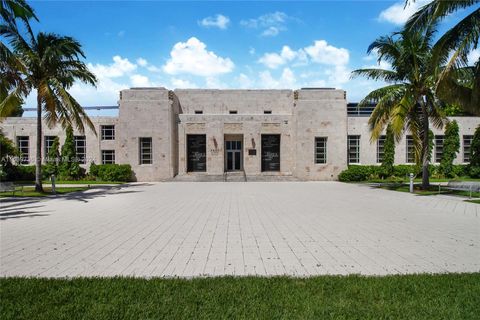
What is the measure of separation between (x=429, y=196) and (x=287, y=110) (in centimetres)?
2072

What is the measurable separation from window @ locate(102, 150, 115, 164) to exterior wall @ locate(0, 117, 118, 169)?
14.5 inches

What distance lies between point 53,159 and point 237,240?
2929 cm

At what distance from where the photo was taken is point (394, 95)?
706 inches

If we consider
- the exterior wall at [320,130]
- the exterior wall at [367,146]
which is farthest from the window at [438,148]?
the exterior wall at [320,130]

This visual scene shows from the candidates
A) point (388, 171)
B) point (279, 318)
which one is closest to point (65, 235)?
point (279, 318)

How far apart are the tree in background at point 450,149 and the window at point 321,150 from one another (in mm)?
11138

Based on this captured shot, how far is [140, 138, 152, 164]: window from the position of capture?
2978 cm

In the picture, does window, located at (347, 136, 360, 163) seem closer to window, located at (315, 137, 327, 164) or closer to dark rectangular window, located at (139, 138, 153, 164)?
window, located at (315, 137, 327, 164)

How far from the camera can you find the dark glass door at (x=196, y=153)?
105 feet

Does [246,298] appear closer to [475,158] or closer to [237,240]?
[237,240]

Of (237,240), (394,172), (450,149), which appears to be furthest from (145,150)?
(450,149)

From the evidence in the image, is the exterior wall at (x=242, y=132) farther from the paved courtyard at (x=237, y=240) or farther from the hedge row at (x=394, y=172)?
the paved courtyard at (x=237, y=240)

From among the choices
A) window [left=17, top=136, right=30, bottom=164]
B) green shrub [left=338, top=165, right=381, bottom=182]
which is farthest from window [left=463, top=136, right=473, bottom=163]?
window [left=17, top=136, right=30, bottom=164]

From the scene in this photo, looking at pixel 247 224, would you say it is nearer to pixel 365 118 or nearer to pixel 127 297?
pixel 127 297
